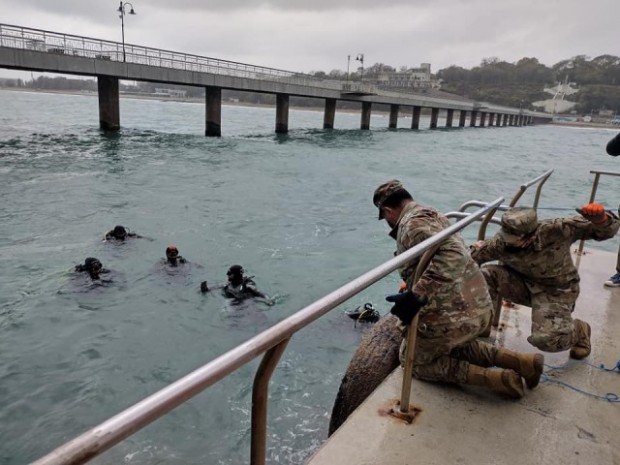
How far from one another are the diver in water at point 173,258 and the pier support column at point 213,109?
100 ft

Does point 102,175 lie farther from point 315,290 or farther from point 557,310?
point 557,310

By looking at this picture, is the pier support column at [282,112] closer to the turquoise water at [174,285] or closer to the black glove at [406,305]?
the turquoise water at [174,285]

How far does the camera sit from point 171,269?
1008 cm

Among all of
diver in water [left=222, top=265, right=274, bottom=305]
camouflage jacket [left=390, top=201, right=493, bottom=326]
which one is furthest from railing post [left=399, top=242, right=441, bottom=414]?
diver in water [left=222, top=265, right=274, bottom=305]

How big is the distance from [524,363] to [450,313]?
2.15 feet

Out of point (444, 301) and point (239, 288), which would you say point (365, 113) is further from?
point (444, 301)

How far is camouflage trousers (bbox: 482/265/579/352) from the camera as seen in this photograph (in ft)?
12.0

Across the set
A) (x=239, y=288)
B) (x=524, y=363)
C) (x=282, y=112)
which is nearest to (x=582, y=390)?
(x=524, y=363)

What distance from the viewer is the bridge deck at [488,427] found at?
262cm

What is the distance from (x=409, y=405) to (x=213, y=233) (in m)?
10.9

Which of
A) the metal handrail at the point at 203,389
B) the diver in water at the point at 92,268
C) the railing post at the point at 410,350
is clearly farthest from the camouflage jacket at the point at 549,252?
the diver in water at the point at 92,268

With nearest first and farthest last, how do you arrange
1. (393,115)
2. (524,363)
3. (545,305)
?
(524,363) < (545,305) < (393,115)

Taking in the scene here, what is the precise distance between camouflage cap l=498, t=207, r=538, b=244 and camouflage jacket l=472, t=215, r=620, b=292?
3.4 inches

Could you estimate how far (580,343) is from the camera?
3846mm
